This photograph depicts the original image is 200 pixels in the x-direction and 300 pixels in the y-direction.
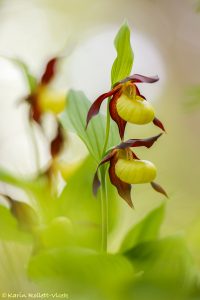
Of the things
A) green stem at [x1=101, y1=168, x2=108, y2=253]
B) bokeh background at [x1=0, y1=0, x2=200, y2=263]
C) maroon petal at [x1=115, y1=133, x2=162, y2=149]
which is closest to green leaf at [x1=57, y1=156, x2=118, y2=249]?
green stem at [x1=101, y1=168, x2=108, y2=253]

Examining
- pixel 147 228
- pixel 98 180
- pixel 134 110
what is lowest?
pixel 147 228

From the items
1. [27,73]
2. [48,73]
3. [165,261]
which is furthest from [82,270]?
[48,73]

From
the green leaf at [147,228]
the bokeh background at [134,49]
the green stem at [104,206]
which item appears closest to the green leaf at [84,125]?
the green stem at [104,206]

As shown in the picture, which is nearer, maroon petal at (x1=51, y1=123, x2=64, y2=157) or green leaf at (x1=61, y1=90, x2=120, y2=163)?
green leaf at (x1=61, y1=90, x2=120, y2=163)

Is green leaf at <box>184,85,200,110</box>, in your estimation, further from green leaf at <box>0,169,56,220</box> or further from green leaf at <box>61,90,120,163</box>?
green leaf at <box>0,169,56,220</box>

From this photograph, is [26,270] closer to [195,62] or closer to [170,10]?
[195,62]

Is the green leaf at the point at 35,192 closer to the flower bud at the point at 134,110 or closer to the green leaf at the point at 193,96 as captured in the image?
the flower bud at the point at 134,110

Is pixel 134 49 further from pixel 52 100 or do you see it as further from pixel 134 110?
pixel 134 110
